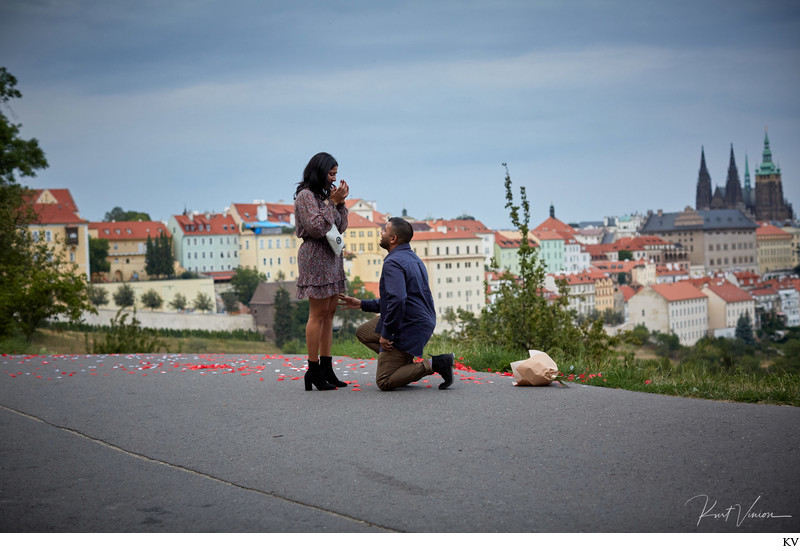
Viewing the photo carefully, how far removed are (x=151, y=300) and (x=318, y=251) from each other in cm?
8926

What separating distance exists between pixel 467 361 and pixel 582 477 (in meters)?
4.39

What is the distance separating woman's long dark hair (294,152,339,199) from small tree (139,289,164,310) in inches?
3503

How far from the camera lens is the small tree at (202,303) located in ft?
311

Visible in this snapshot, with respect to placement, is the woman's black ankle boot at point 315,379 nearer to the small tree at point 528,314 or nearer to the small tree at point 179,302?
the small tree at point 528,314

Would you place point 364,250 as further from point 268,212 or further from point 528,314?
point 528,314

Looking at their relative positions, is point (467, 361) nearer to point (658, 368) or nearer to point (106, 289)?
point (658, 368)

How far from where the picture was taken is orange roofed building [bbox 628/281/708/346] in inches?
4998

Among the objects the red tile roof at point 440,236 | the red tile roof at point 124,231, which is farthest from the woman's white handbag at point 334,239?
the red tile roof at point 124,231

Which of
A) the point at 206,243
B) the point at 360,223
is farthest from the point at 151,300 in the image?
the point at 360,223

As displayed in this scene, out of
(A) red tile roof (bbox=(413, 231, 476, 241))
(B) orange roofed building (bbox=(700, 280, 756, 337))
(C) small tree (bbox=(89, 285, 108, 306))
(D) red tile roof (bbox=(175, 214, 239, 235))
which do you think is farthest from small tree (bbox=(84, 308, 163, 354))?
(B) orange roofed building (bbox=(700, 280, 756, 337))

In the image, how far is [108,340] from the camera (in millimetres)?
13031

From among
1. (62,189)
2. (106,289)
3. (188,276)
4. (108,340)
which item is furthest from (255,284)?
(108,340)

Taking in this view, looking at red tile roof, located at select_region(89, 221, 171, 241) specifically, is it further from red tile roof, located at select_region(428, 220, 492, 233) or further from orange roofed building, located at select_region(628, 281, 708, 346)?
orange roofed building, located at select_region(628, 281, 708, 346)

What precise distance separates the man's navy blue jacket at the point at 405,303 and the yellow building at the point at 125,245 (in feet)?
371
